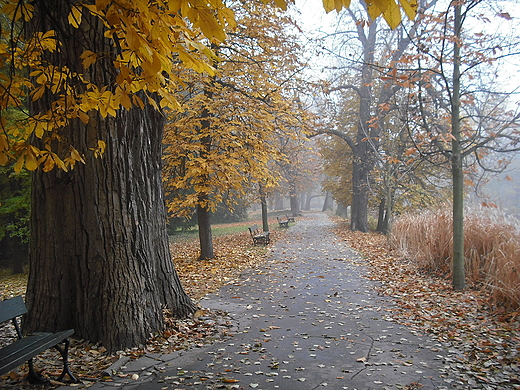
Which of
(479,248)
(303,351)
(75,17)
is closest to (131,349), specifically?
(303,351)

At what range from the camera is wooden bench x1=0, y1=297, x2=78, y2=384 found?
285 cm

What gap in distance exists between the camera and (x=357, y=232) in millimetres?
18578

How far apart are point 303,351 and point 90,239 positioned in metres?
2.85

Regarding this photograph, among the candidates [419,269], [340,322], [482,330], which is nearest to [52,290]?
[340,322]

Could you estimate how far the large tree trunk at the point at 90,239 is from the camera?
13.9 ft

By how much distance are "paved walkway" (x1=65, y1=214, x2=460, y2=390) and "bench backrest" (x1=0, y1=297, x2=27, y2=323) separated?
1.07 metres

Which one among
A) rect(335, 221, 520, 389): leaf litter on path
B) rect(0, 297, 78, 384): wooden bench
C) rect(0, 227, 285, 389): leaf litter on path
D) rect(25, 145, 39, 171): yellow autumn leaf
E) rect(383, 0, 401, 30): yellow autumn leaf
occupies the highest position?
rect(383, 0, 401, 30): yellow autumn leaf

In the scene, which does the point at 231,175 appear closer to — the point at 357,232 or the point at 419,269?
the point at 419,269

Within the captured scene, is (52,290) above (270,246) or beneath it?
above

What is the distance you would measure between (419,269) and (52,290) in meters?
7.85

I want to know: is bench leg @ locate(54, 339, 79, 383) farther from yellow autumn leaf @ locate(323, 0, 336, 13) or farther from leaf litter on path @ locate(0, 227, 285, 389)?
yellow autumn leaf @ locate(323, 0, 336, 13)

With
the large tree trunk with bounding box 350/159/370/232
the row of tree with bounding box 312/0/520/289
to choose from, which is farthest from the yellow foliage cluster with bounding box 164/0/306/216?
the large tree trunk with bounding box 350/159/370/232

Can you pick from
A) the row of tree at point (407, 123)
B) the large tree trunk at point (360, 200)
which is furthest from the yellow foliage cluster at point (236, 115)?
the large tree trunk at point (360, 200)

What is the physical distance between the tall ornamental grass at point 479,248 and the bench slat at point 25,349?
588 centimetres
